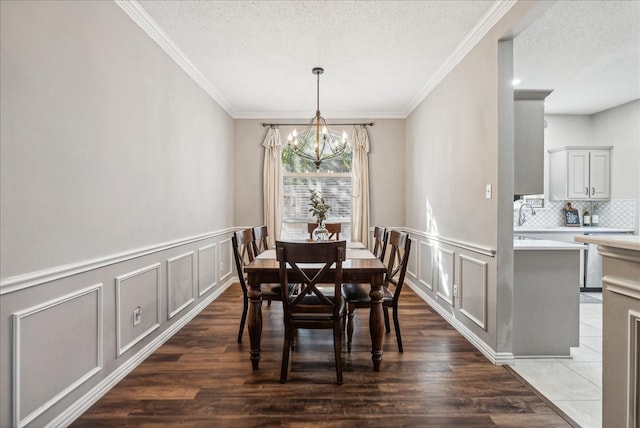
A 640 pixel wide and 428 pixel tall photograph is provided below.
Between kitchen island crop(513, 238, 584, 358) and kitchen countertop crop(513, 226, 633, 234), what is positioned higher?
kitchen countertop crop(513, 226, 633, 234)

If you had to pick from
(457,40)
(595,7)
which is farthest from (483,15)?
(595,7)

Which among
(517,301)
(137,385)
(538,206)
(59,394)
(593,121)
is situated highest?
(593,121)

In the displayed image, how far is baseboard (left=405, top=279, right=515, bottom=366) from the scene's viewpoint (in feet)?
8.38

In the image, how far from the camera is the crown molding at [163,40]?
246 centimetres

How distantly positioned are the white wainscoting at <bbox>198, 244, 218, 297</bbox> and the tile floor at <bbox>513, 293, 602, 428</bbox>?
3.19 m

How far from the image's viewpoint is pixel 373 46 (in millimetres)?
3158

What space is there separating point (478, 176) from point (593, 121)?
4110 millimetres

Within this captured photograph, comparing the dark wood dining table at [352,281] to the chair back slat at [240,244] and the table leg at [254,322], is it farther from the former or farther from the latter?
the chair back slat at [240,244]

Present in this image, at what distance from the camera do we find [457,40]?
10.1 ft

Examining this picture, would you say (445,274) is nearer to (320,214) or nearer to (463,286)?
(463,286)

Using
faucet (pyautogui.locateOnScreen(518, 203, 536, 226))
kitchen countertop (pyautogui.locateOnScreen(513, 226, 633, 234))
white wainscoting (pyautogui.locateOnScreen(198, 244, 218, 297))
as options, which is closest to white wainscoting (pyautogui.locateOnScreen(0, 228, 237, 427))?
white wainscoting (pyautogui.locateOnScreen(198, 244, 218, 297))

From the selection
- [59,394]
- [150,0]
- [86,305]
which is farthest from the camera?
[150,0]

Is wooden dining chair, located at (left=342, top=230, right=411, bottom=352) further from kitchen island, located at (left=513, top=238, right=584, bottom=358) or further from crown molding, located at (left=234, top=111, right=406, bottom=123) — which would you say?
crown molding, located at (left=234, top=111, right=406, bottom=123)

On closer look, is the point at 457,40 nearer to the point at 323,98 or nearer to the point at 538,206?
the point at 323,98
